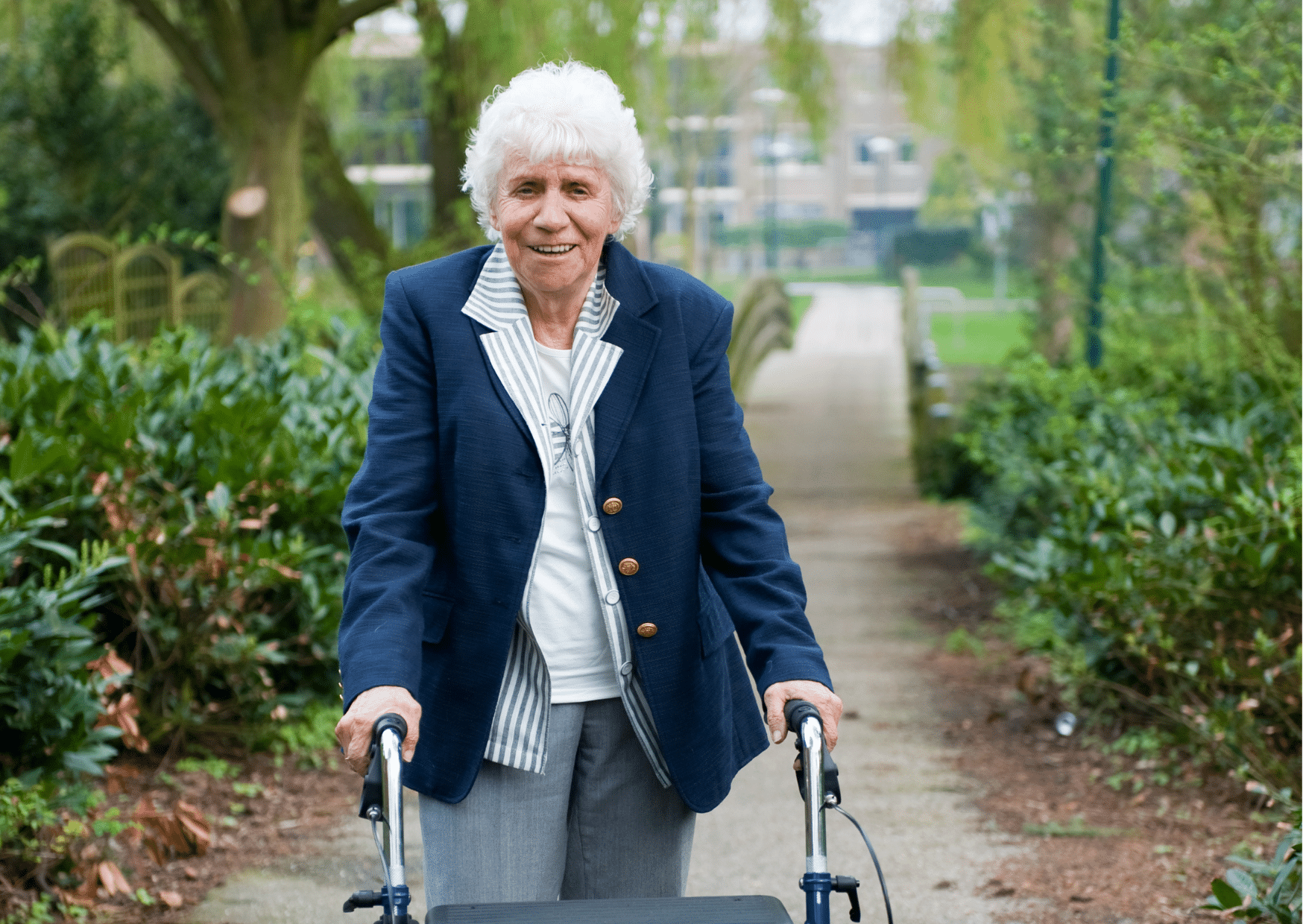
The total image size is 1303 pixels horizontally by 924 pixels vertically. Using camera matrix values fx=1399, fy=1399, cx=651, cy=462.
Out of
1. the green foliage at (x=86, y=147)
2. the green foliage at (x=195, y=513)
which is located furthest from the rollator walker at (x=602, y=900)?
the green foliage at (x=86, y=147)

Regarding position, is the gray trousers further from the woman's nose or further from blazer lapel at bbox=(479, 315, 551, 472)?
the woman's nose

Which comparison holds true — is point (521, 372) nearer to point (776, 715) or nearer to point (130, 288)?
point (776, 715)

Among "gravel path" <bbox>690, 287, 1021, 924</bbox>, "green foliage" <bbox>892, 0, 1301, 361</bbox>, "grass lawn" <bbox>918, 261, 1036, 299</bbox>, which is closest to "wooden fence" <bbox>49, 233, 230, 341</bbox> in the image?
"gravel path" <bbox>690, 287, 1021, 924</bbox>

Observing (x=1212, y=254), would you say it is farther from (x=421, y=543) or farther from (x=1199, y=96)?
(x=421, y=543)

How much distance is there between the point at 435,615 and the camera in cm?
216

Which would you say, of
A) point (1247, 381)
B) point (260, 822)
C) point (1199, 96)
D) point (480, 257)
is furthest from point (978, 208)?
point (480, 257)

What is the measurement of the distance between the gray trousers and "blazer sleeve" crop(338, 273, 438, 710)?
27 cm

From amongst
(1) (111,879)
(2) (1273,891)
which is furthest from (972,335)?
(1) (111,879)

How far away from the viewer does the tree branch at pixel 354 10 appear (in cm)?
922

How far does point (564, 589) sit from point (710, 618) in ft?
0.83

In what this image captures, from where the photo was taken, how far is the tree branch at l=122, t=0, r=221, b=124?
30.1 ft

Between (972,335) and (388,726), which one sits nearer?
(388,726)

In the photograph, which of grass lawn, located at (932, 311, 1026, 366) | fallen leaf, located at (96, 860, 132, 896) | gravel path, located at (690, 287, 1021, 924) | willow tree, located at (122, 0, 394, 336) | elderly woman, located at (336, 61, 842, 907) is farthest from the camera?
grass lawn, located at (932, 311, 1026, 366)

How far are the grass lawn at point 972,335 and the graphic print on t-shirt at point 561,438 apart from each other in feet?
66.9
